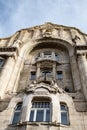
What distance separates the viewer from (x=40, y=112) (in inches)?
673

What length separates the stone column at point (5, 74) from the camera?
70.1 ft

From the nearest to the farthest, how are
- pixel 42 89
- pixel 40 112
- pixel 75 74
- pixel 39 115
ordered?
pixel 39 115 < pixel 40 112 < pixel 42 89 < pixel 75 74

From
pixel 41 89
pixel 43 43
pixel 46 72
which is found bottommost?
pixel 41 89

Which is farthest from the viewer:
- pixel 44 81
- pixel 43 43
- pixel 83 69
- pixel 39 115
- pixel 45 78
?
pixel 43 43

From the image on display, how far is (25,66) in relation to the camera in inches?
1125

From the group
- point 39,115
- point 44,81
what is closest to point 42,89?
point 39,115

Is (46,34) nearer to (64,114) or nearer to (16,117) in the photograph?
(64,114)

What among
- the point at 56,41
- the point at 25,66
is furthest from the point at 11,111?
the point at 56,41

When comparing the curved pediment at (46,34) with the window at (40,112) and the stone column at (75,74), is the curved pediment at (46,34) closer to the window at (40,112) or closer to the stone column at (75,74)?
the stone column at (75,74)

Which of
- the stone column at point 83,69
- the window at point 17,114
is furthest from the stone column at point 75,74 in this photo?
the window at point 17,114

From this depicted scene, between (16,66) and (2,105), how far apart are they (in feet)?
28.6

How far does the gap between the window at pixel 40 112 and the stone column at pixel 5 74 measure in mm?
4640

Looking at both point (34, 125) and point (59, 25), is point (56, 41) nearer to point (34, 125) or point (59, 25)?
point (59, 25)

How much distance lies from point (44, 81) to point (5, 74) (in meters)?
4.86
